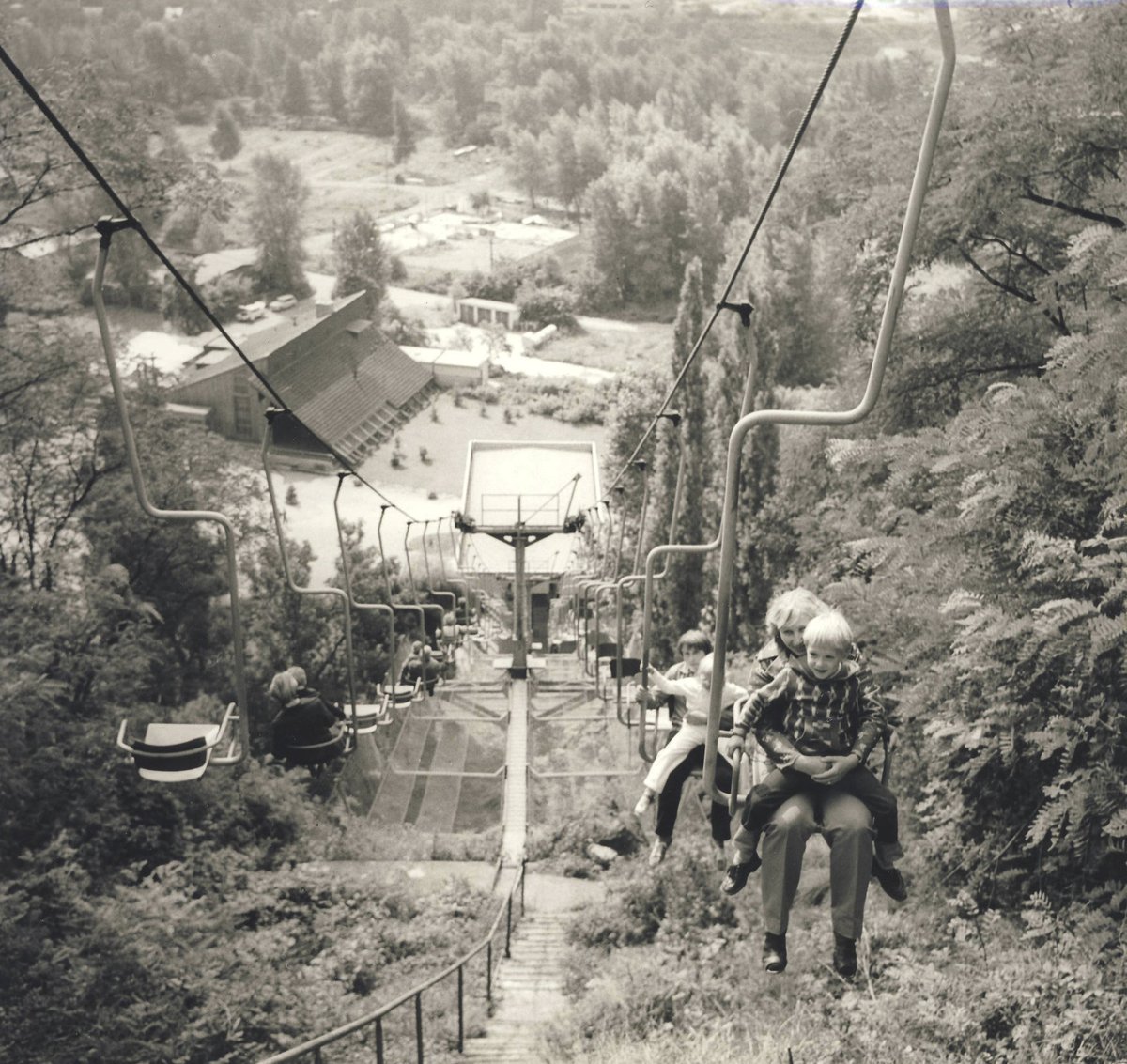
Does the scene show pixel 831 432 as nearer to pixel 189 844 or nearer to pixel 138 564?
pixel 189 844

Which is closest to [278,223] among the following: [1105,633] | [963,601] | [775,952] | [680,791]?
[963,601]

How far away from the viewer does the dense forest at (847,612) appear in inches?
325

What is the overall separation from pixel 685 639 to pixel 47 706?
1021cm

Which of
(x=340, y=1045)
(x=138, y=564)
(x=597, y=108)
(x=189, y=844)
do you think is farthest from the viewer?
(x=597, y=108)

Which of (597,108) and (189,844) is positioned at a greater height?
(189,844)

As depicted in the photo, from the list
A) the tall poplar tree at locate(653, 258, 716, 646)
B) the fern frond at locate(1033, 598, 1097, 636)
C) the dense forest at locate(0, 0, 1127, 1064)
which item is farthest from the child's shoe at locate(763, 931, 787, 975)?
the tall poplar tree at locate(653, 258, 716, 646)

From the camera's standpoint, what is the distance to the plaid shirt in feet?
12.9

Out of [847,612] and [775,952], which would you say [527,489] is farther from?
[775,952]

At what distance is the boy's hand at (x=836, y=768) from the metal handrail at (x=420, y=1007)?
375cm

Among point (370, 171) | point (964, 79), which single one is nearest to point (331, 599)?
point (964, 79)

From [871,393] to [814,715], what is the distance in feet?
3.89

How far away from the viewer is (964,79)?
41.2 feet

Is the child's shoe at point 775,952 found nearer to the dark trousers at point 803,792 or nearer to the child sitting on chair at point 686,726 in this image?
the dark trousers at point 803,792

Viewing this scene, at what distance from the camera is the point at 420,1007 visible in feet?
30.9
